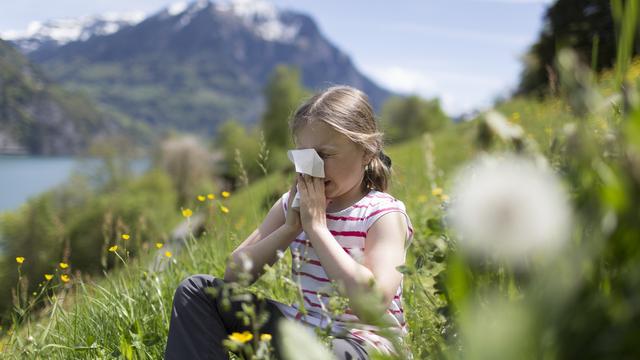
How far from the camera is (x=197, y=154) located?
48.7 meters

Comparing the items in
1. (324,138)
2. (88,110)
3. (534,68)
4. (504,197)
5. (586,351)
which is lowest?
(88,110)

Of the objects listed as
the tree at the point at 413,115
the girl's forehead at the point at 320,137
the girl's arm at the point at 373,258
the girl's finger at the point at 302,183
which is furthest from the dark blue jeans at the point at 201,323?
the tree at the point at 413,115

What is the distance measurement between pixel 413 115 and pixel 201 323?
176 feet

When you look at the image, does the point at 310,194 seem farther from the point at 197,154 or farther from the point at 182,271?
the point at 197,154

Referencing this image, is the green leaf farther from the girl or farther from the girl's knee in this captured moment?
the girl's knee

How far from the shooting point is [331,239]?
160cm

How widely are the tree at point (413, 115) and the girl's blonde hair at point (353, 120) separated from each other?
49100mm

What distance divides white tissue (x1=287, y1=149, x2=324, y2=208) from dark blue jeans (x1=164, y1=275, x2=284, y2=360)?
0.42 meters

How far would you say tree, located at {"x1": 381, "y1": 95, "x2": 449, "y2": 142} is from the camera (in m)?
51.8

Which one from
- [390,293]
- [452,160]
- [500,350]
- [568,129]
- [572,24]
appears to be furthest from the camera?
[572,24]

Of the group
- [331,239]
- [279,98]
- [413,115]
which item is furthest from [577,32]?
[413,115]

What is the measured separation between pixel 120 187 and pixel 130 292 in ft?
114

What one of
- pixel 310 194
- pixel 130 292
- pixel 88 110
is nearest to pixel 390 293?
pixel 310 194

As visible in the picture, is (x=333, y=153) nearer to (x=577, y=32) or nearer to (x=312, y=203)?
(x=312, y=203)
